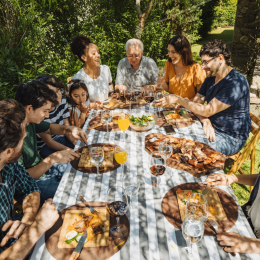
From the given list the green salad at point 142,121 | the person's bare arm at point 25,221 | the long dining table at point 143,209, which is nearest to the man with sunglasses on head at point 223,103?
the green salad at point 142,121

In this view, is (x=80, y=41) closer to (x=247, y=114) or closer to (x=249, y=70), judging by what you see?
(x=247, y=114)

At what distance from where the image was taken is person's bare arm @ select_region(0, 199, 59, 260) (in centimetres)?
115

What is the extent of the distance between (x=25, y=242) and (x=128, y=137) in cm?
127

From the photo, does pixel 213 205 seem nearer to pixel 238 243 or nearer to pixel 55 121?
pixel 238 243

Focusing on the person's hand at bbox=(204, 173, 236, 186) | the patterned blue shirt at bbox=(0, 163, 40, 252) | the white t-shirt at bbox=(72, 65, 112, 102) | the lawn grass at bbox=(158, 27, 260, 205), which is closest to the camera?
the patterned blue shirt at bbox=(0, 163, 40, 252)

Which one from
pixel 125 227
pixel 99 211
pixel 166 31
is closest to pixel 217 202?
pixel 125 227

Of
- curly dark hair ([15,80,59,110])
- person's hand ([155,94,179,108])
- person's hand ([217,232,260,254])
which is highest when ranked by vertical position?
curly dark hair ([15,80,59,110])

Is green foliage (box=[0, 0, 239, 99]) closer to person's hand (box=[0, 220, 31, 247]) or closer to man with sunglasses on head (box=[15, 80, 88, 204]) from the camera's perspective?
man with sunglasses on head (box=[15, 80, 88, 204])

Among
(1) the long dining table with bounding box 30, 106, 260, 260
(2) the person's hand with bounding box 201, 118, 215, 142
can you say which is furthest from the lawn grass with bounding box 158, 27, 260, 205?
(1) the long dining table with bounding box 30, 106, 260, 260

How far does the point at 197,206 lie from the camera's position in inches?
46.4

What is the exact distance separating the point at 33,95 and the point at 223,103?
1.93m

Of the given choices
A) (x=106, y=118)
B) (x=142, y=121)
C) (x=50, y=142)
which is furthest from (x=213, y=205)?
(x=50, y=142)

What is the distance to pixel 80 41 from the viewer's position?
10.8ft

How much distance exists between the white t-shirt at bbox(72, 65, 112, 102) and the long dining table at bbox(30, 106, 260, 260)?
5.04 ft
